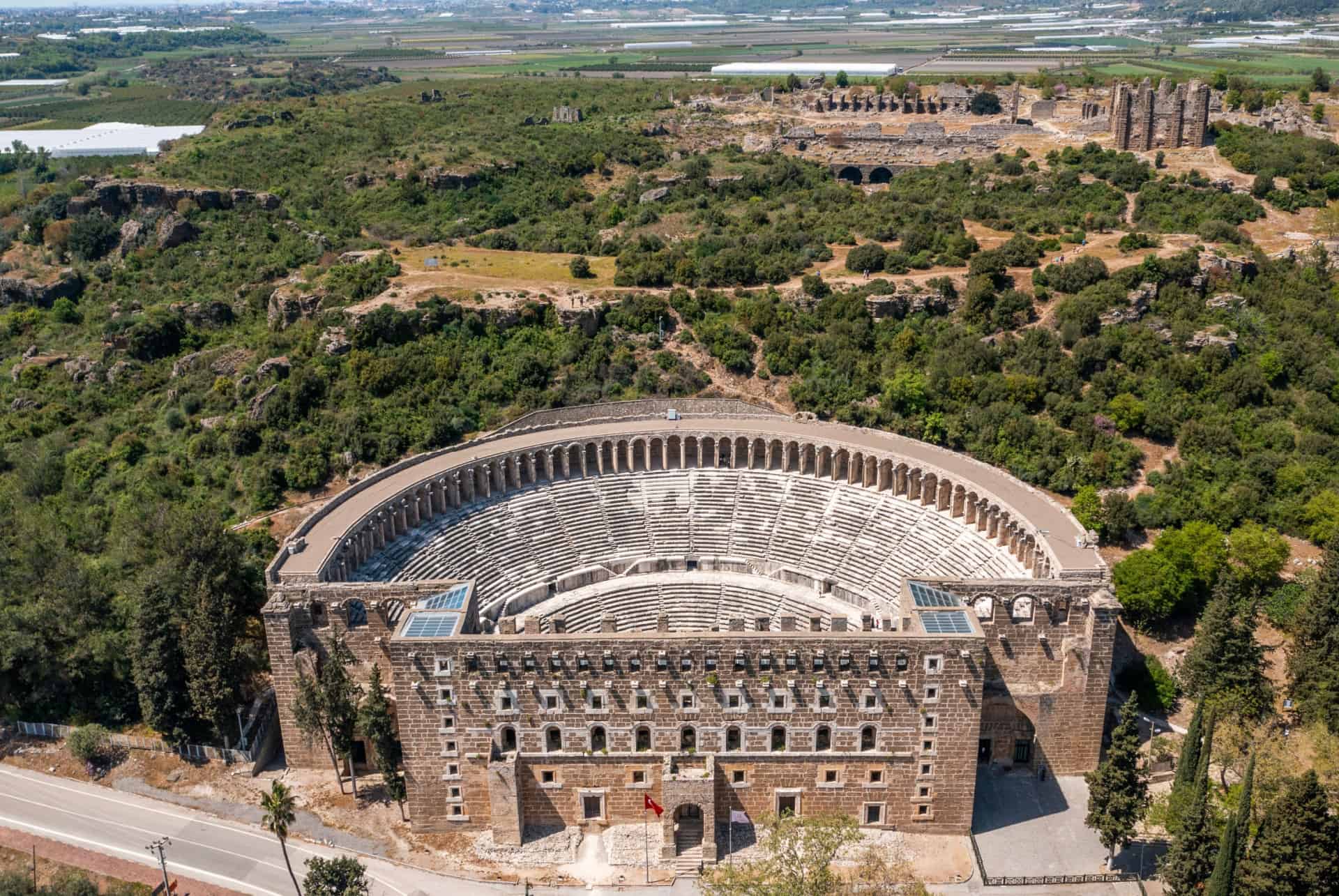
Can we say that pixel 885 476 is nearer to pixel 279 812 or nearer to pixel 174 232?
pixel 279 812

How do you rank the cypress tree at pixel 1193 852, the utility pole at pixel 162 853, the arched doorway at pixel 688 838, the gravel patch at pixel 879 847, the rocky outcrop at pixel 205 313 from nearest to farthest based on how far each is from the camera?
the cypress tree at pixel 1193 852 < the utility pole at pixel 162 853 < the arched doorway at pixel 688 838 < the gravel patch at pixel 879 847 < the rocky outcrop at pixel 205 313

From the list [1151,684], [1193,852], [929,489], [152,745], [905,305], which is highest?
[905,305]

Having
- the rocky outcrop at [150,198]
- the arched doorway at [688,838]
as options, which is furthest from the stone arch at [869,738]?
the rocky outcrop at [150,198]

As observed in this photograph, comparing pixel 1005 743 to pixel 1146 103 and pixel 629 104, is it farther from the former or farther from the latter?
pixel 629 104

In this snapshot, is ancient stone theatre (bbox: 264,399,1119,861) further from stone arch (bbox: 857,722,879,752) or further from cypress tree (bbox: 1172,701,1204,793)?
cypress tree (bbox: 1172,701,1204,793)

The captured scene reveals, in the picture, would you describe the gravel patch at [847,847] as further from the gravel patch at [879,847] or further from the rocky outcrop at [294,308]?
the rocky outcrop at [294,308]

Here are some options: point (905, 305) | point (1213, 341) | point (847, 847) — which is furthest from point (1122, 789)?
point (905, 305)

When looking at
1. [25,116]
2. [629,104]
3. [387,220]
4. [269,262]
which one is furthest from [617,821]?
[25,116]
